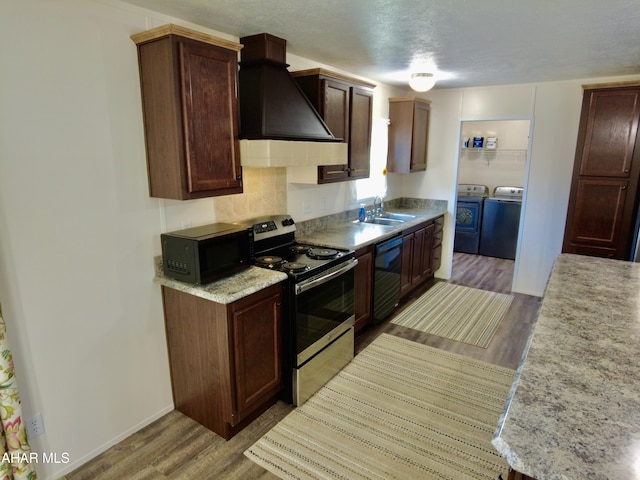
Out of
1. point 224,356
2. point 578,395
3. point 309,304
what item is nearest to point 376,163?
point 309,304

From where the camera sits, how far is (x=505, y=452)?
1021 mm

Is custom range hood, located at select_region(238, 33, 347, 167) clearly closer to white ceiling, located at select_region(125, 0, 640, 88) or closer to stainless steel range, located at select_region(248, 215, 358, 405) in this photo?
white ceiling, located at select_region(125, 0, 640, 88)

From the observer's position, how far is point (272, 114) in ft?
8.58

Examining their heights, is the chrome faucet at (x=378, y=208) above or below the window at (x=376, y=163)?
below

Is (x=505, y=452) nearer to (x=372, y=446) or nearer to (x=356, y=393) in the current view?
(x=372, y=446)

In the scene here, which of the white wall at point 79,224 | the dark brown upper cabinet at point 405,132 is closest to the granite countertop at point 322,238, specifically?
the white wall at point 79,224

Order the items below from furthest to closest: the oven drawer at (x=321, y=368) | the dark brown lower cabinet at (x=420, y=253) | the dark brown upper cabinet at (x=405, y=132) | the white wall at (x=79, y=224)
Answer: the dark brown upper cabinet at (x=405, y=132) → the dark brown lower cabinet at (x=420, y=253) → the oven drawer at (x=321, y=368) → the white wall at (x=79, y=224)

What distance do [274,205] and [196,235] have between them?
107cm

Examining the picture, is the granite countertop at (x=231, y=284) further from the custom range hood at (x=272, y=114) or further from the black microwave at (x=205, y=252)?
the custom range hood at (x=272, y=114)

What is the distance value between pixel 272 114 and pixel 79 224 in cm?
134

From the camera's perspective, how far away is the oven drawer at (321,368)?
105 inches

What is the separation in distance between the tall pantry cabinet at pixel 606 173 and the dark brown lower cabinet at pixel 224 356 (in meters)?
3.06

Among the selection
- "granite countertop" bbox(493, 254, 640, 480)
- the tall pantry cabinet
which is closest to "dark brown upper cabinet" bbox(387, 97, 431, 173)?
the tall pantry cabinet

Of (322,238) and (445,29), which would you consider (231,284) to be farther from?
(445,29)
